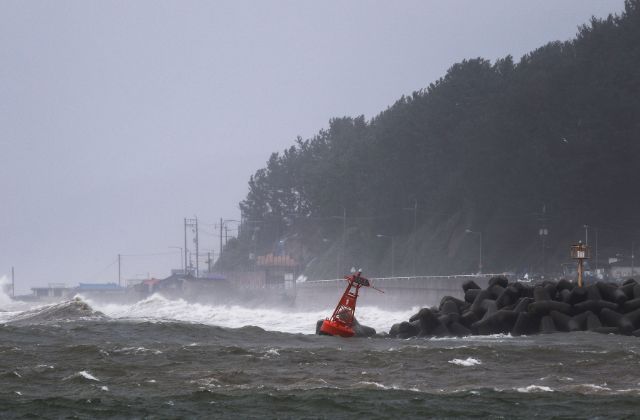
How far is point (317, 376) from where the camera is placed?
73.9ft

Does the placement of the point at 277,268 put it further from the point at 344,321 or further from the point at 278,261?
the point at 344,321

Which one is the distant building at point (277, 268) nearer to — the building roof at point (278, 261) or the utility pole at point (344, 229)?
the building roof at point (278, 261)

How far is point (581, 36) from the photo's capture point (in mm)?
112125

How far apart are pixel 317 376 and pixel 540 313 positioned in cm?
1166

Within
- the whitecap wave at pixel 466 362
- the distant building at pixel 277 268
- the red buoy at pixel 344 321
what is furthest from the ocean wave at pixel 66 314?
the distant building at pixel 277 268

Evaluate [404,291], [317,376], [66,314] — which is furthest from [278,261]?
[317,376]

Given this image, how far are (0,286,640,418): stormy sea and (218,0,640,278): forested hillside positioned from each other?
61.2 metres

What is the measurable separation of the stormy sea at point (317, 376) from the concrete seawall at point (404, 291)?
27.3 meters

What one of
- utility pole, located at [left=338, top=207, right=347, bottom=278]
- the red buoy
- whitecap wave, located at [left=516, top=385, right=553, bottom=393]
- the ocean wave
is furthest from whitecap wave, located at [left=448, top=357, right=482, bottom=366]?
utility pole, located at [left=338, top=207, right=347, bottom=278]

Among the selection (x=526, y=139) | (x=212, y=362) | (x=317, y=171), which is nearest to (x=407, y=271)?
(x=526, y=139)

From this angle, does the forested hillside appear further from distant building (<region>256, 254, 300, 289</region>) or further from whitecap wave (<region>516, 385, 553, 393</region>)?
whitecap wave (<region>516, 385, 553, 393</region>)

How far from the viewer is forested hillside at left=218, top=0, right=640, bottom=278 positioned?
3639 inches

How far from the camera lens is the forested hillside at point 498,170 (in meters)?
92.4

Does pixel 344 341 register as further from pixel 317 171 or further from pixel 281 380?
pixel 317 171
